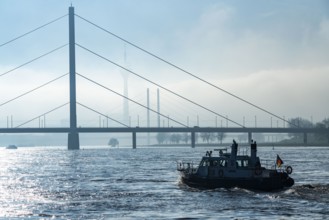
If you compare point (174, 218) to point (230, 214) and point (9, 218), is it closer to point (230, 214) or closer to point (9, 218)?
point (230, 214)

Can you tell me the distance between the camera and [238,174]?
5259cm

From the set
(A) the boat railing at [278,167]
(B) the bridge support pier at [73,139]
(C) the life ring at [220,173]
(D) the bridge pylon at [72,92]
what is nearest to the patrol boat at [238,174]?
(C) the life ring at [220,173]

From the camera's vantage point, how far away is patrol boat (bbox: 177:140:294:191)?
51125 mm

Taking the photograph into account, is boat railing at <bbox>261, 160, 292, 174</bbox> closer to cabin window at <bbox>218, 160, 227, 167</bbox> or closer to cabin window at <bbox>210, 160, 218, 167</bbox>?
cabin window at <bbox>218, 160, 227, 167</bbox>

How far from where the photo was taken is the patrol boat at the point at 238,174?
5112 centimetres

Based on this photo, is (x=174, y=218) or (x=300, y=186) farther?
(x=300, y=186)

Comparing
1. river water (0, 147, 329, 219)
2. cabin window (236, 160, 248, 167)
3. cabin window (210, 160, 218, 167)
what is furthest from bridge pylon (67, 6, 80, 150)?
cabin window (236, 160, 248, 167)

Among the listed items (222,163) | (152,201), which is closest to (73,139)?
(222,163)

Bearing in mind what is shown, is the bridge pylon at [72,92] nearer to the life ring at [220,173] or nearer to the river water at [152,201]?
the river water at [152,201]

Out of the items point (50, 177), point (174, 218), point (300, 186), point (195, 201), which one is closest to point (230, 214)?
point (174, 218)

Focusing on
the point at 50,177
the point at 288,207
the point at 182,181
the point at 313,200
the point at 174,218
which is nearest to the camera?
the point at 174,218

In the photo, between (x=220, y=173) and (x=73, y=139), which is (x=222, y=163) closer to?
(x=220, y=173)

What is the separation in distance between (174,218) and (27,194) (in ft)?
59.5

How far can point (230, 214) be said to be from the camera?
39.6 meters
